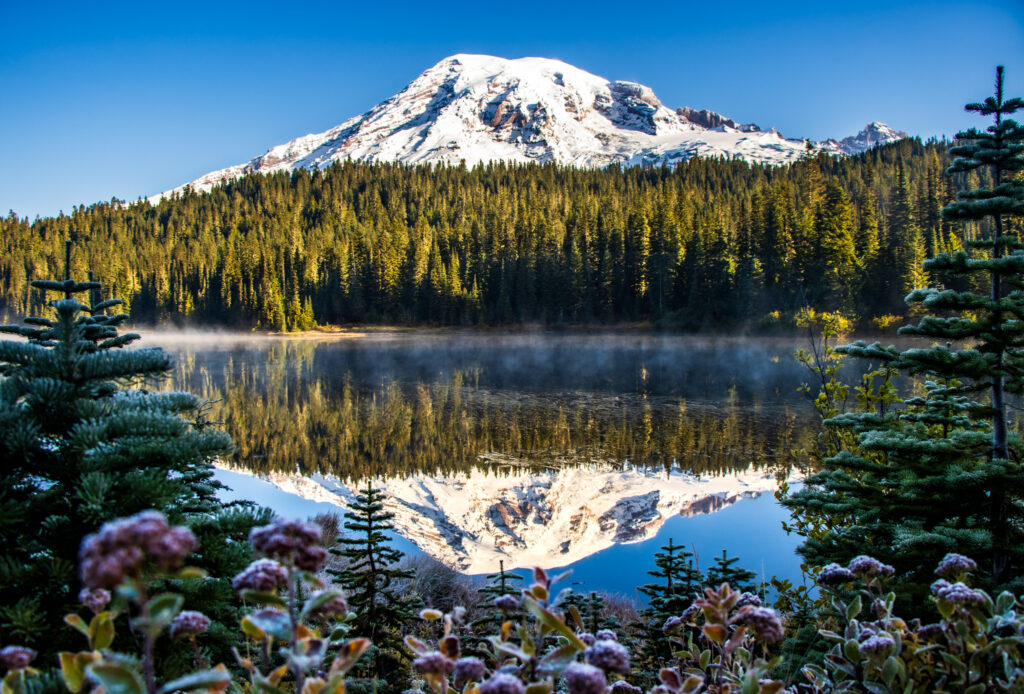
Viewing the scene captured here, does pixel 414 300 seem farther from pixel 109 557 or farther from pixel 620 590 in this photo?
pixel 109 557

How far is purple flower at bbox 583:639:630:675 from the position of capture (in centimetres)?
103

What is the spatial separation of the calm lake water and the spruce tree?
13.9ft

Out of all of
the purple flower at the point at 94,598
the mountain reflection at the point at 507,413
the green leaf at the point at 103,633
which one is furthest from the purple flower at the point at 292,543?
the mountain reflection at the point at 507,413

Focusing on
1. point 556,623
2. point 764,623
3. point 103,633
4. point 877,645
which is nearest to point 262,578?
point 103,633

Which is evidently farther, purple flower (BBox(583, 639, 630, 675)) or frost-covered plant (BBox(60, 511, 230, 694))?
purple flower (BBox(583, 639, 630, 675))

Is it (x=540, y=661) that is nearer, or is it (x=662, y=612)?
(x=540, y=661)

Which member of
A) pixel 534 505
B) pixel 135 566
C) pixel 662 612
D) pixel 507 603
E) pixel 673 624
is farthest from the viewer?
pixel 534 505

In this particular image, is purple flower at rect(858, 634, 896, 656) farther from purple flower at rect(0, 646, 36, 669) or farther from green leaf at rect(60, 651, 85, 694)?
purple flower at rect(0, 646, 36, 669)

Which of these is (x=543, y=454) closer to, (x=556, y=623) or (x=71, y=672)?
(x=556, y=623)

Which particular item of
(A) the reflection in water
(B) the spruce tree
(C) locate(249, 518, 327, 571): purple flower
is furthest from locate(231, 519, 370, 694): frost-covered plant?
(A) the reflection in water

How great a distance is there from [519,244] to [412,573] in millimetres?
78391

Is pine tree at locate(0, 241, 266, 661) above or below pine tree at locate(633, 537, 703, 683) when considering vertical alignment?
above

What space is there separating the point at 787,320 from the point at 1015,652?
5561cm

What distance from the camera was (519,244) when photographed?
81.8 meters
